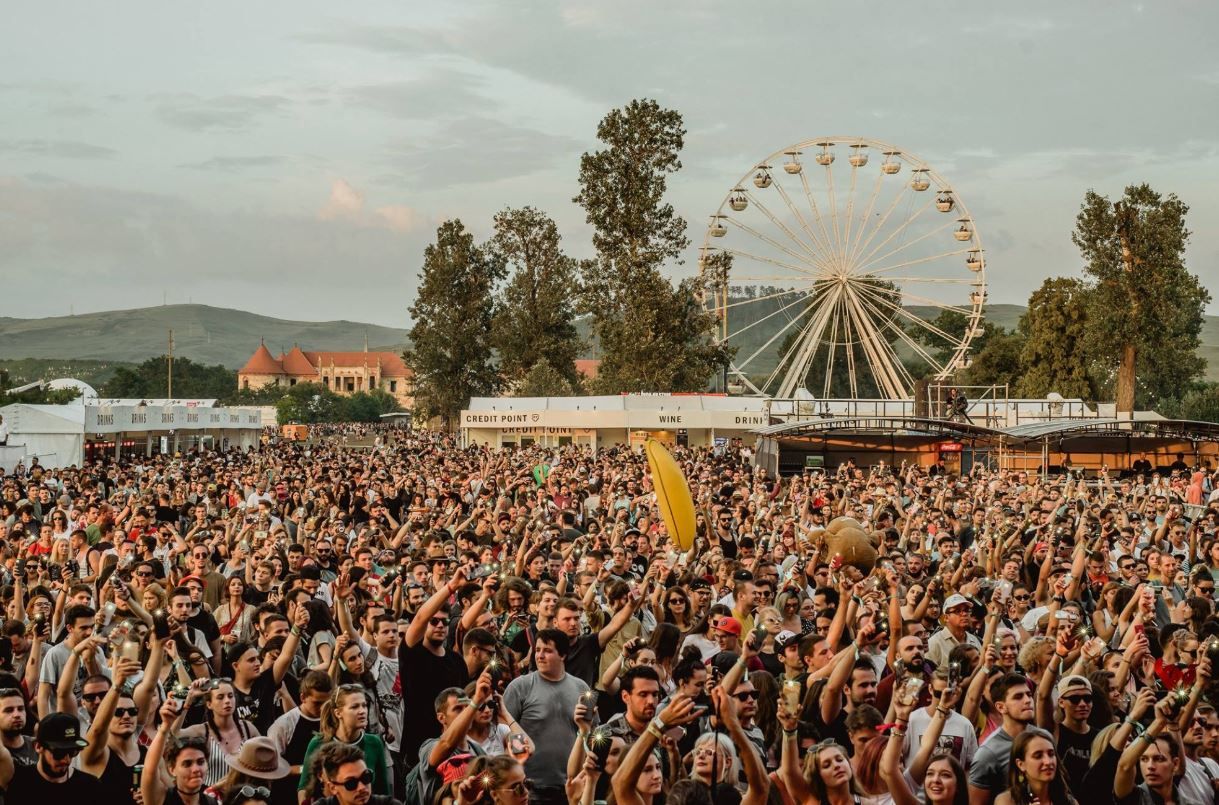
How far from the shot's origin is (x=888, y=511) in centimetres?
1673

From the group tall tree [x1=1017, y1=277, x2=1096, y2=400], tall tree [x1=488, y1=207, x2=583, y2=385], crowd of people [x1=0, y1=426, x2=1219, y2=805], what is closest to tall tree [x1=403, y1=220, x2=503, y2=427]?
tall tree [x1=488, y1=207, x2=583, y2=385]

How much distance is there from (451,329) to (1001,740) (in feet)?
196

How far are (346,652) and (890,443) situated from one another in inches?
1164

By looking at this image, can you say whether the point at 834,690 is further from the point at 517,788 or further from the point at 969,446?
the point at 969,446

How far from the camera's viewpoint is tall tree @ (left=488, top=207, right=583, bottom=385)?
6631cm

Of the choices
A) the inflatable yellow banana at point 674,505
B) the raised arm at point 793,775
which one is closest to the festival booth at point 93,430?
the inflatable yellow banana at point 674,505

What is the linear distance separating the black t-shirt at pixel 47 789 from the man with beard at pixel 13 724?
8.5 inches

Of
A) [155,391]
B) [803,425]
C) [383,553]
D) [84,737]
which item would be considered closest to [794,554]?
[383,553]

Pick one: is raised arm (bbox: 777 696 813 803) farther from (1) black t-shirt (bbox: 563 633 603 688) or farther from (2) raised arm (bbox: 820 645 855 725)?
(1) black t-shirt (bbox: 563 633 603 688)

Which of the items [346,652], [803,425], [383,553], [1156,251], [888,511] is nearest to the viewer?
[346,652]

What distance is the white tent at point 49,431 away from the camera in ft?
113

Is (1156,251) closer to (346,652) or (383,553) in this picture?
(383,553)

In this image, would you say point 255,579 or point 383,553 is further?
point 383,553

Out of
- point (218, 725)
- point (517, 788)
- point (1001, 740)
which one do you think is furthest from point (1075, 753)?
point (218, 725)
